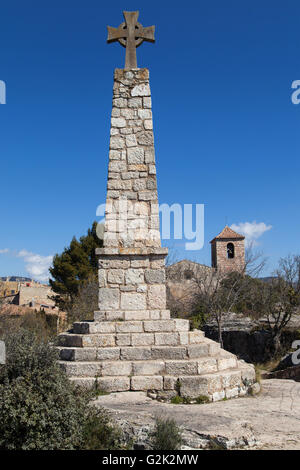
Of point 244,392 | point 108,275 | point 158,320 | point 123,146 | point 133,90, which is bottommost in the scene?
point 244,392

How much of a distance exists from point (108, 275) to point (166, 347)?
5.83ft

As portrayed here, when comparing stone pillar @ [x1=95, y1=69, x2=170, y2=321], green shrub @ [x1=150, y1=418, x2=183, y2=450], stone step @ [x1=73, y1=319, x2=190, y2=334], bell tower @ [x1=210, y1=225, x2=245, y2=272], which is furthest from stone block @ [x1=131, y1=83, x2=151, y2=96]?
bell tower @ [x1=210, y1=225, x2=245, y2=272]

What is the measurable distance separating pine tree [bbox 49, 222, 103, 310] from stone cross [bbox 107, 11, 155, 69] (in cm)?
2074

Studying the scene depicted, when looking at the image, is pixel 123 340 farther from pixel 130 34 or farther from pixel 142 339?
pixel 130 34

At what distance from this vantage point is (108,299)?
7.16 meters

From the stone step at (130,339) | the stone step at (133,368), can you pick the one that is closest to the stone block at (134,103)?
the stone step at (130,339)

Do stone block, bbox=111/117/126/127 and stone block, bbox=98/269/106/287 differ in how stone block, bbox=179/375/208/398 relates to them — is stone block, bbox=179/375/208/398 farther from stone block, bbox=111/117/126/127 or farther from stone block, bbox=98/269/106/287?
stone block, bbox=111/117/126/127

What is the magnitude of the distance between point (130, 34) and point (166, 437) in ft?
25.0

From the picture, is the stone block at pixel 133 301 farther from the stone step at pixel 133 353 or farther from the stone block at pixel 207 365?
the stone block at pixel 207 365

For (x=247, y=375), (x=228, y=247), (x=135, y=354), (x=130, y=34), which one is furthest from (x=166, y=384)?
(x=228, y=247)

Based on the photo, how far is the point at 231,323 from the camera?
1911cm

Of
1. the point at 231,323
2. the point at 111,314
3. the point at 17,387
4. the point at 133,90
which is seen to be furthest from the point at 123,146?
the point at 231,323

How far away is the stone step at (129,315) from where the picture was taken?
6961mm
